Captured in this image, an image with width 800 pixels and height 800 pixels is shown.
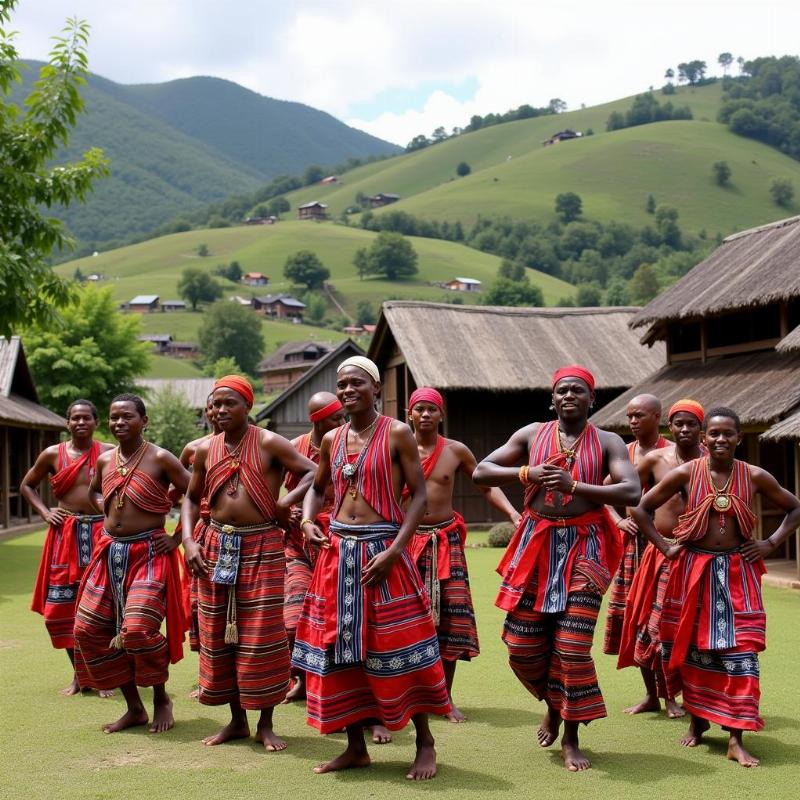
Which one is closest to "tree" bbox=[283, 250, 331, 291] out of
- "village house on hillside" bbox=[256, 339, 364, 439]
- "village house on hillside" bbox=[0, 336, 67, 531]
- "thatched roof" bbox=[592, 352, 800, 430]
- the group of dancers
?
"village house on hillside" bbox=[256, 339, 364, 439]

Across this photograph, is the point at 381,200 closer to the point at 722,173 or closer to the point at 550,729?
the point at 722,173

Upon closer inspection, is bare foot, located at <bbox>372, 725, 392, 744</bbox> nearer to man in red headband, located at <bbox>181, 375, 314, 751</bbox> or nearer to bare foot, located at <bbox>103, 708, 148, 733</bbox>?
man in red headband, located at <bbox>181, 375, 314, 751</bbox>

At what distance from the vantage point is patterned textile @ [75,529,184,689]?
6652 mm

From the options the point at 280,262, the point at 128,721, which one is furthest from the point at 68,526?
the point at 280,262

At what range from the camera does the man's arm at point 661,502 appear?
6.36 meters

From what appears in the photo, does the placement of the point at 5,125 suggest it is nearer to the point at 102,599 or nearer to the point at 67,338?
the point at 102,599

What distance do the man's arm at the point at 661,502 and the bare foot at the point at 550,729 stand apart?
1.19 metres

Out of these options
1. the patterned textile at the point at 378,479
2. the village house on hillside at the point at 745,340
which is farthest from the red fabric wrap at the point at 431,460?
the village house on hillside at the point at 745,340

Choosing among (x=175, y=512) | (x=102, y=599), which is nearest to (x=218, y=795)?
(x=102, y=599)

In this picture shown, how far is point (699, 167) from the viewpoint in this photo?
12656 cm

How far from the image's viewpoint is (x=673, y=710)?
6.97 meters

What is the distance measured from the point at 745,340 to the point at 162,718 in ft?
47.1

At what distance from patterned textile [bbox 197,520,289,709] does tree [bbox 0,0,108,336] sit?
8394mm

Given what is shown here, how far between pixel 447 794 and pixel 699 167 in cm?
12993
